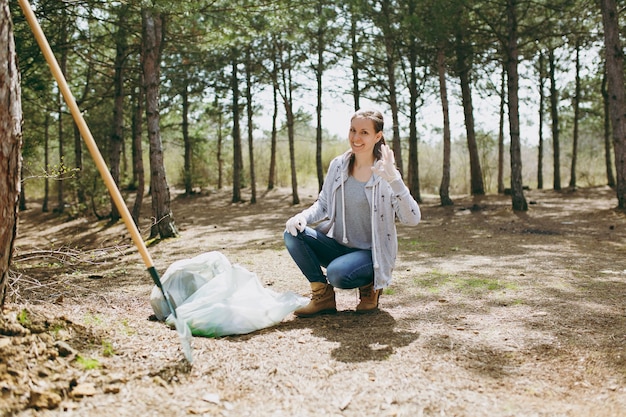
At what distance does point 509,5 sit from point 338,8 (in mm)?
4753

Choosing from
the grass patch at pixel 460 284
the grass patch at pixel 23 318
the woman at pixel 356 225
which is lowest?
the grass patch at pixel 460 284

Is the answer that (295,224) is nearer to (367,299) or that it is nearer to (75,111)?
(367,299)

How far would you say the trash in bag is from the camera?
313 cm

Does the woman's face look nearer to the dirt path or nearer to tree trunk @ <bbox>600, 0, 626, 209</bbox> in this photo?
the dirt path

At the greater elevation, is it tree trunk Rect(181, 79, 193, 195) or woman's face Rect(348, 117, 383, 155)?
tree trunk Rect(181, 79, 193, 195)

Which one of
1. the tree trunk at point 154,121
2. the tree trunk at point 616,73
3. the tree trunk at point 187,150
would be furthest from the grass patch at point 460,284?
the tree trunk at point 187,150

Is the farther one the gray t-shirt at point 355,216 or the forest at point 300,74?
the forest at point 300,74

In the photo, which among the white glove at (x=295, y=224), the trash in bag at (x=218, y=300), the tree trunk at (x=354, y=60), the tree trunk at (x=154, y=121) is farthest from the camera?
the tree trunk at (x=354, y=60)

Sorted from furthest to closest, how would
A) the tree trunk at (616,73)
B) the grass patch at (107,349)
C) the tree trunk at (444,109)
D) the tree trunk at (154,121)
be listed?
the tree trunk at (444,109) < the tree trunk at (616,73) < the tree trunk at (154,121) < the grass patch at (107,349)

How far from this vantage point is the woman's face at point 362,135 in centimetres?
346

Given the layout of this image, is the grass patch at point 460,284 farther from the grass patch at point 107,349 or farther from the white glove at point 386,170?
the grass patch at point 107,349

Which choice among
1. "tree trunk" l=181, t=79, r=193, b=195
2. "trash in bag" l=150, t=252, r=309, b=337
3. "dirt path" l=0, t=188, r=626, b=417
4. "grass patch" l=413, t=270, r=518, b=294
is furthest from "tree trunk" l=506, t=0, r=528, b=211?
"tree trunk" l=181, t=79, r=193, b=195

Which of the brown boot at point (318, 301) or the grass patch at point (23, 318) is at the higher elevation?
the grass patch at point (23, 318)

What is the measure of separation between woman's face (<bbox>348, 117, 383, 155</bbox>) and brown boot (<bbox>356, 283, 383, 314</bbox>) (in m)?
0.94
